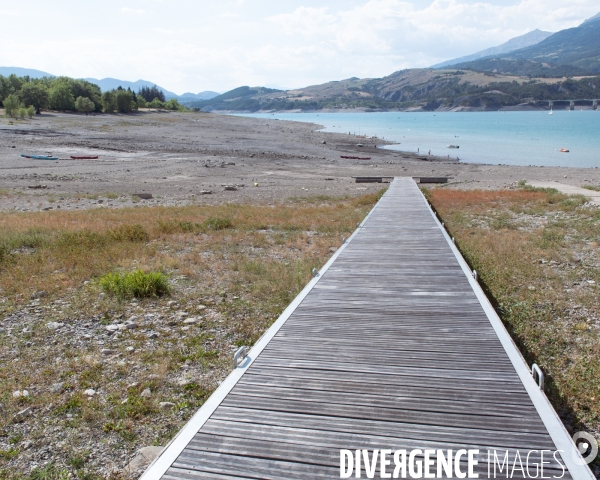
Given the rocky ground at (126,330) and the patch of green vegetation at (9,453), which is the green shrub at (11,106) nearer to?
the rocky ground at (126,330)

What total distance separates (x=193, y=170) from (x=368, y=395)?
3440 centimetres

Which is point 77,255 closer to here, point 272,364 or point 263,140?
point 272,364

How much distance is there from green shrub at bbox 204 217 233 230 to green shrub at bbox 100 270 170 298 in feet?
22.3

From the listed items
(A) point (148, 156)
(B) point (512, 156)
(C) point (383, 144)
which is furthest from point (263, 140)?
(B) point (512, 156)

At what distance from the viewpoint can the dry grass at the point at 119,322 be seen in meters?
5.09

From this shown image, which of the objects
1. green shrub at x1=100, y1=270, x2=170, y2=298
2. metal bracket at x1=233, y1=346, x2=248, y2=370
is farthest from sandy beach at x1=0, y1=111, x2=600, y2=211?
metal bracket at x1=233, y1=346, x2=248, y2=370

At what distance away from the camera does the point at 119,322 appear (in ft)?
26.7

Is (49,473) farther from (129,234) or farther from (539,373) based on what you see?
(129,234)

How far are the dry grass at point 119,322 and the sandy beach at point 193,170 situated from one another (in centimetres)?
1005

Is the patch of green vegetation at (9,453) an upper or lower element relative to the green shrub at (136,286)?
lower

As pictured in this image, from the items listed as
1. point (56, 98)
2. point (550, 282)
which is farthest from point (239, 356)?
point (56, 98)

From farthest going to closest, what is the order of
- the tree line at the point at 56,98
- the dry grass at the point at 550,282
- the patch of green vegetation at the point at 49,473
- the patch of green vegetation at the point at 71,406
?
the tree line at the point at 56,98 < the dry grass at the point at 550,282 < the patch of green vegetation at the point at 71,406 < the patch of green vegetation at the point at 49,473

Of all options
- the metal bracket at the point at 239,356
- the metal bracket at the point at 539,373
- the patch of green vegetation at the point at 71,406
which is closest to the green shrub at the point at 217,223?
the patch of green vegetation at the point at 71,406

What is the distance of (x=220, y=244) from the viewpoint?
45.8ft
